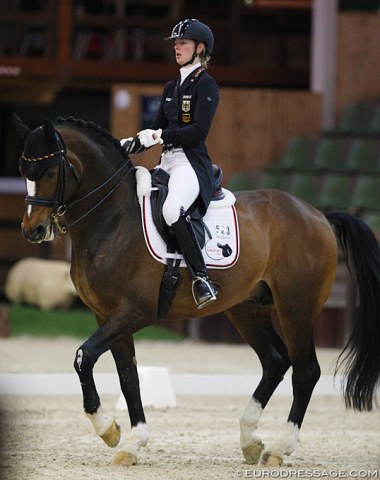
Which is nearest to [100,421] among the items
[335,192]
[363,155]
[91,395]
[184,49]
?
[91,395]

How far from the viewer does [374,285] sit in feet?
21.6

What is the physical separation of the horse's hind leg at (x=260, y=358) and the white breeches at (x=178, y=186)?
89cm

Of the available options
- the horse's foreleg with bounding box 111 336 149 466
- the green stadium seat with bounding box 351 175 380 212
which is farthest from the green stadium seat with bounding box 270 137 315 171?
the horse's foreleg with bounding box 111 336 149 466

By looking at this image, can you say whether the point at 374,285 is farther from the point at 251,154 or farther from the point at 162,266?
the point at 251,154

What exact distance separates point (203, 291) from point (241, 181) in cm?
704

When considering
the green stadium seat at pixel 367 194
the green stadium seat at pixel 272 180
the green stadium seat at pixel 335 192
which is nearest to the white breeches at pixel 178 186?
the green stadium seat at pixel 367 194

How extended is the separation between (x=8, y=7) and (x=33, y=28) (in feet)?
1.72

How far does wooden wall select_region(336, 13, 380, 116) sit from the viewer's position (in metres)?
14.0

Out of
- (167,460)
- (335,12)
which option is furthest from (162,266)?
(335,12)

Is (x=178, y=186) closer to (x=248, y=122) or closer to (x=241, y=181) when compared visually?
(x=241, y=181)

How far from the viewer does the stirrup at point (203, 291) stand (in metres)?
5.87

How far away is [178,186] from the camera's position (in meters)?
5.92

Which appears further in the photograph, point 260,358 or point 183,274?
point 260,358

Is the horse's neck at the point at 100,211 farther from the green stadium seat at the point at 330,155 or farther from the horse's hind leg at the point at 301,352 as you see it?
the green stadium seat at the point at 330,155
